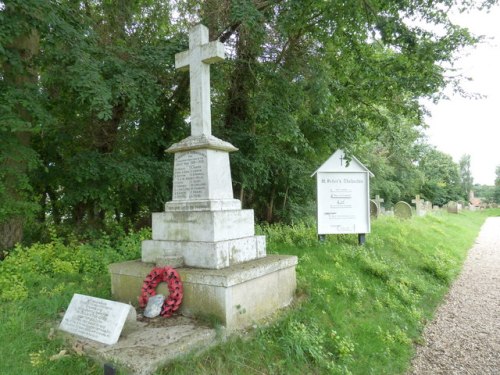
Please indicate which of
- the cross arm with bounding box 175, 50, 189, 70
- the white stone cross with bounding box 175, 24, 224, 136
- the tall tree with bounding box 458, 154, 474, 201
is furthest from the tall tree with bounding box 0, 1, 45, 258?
the tall tree with bounding box 458, 154, 474, 201

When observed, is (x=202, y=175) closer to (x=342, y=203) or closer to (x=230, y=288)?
(x=230, y=288)

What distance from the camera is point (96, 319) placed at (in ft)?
10.5

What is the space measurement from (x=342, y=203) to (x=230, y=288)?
5.02 metres

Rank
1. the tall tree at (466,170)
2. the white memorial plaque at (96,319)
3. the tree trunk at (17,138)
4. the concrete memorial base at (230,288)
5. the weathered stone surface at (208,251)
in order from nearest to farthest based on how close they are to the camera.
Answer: the white memorial plaque at (96,319) < the concrete memorial base at (230,288) < the weathered stone surface at (208,251) < the tree trunk at (17,138) < the tall tree at (466,170)

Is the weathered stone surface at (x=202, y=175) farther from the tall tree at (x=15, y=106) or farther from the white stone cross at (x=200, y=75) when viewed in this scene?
the tall tree at (x=15, y=106)

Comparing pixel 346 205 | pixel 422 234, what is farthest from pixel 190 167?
pixel 422 234

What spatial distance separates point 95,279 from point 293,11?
18.5 feet

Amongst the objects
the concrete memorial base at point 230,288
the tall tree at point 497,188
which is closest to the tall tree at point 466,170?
the tall tree at point 497,188

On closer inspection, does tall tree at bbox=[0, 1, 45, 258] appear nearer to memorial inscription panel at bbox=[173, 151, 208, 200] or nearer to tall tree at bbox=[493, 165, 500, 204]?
memorial inscription panel at bbox=[173, 151, 208, 200]

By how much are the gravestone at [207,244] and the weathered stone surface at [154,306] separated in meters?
0.25

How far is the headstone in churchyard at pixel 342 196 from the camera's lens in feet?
26.1

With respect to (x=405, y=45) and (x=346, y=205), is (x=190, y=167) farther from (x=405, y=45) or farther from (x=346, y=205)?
(x=405, y=45)

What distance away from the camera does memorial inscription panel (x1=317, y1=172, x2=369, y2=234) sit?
7.93m

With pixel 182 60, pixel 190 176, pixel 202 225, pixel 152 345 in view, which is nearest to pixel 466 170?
pixel 182 60
